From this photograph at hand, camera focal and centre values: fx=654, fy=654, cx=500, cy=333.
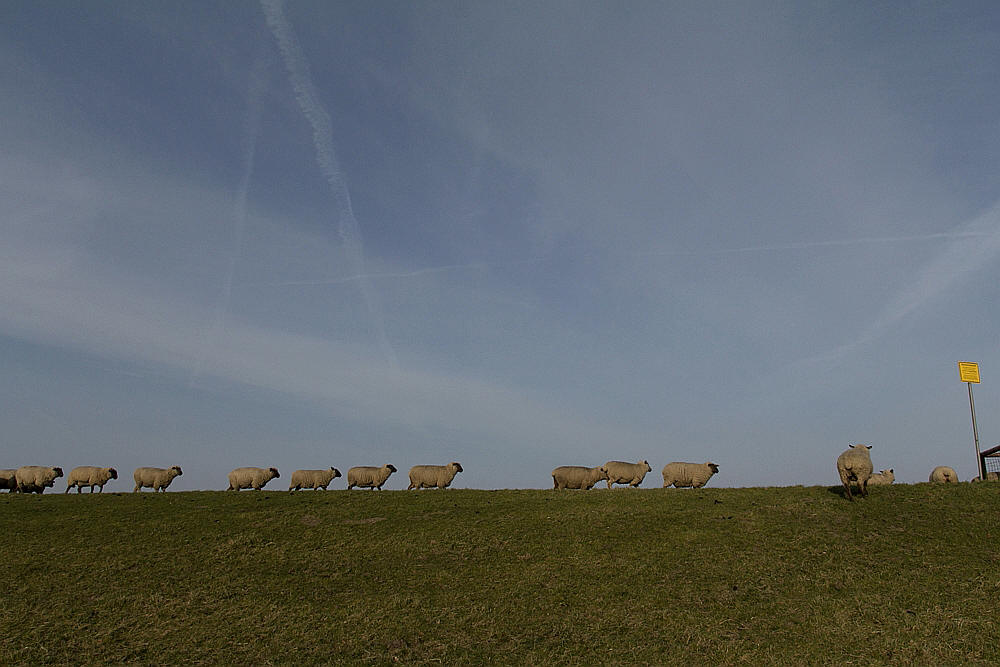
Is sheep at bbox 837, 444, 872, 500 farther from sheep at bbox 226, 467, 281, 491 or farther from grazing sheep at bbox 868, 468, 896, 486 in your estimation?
sheep at bbox 226, 467, 281, 491

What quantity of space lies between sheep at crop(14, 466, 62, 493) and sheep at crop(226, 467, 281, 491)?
11990 millimetres

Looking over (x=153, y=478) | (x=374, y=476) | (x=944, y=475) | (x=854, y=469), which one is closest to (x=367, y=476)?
(x=374, y=476)

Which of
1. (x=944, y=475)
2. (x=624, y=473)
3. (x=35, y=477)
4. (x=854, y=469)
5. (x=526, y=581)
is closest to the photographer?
(x=526, y=581)

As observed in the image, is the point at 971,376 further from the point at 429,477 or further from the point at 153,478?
the point at 153,478

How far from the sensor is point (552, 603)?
1942cm

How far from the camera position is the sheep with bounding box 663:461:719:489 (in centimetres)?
3956

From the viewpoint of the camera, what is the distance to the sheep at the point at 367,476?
150 feet

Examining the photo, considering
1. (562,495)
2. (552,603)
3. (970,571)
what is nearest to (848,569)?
(970,571)

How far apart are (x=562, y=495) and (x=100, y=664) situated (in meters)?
20.6

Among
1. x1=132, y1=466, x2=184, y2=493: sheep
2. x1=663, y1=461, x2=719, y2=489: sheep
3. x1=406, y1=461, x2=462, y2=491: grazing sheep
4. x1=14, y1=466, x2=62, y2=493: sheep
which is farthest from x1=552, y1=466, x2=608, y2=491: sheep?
x1=14, y1=466, x2=62, y2=493: sheep

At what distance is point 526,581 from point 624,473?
21683 mm

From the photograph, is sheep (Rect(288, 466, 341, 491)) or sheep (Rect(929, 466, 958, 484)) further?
sheep (Rect(288, 466, 341, 491))

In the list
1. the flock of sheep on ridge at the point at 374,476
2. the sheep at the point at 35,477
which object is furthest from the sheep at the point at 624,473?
the sheep at the point at 35,477

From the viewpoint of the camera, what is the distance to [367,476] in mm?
45844
